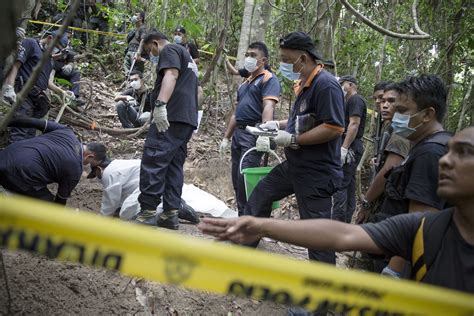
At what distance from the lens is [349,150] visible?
18.4 feet

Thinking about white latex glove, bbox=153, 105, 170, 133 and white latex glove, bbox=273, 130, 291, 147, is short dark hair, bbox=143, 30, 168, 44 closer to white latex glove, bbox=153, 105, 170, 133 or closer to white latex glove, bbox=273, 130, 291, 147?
white latex glove, bbox=153, 105, 170, 133

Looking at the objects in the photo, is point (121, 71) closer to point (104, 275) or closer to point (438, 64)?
point (438, 64)

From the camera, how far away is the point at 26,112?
5.50 meters

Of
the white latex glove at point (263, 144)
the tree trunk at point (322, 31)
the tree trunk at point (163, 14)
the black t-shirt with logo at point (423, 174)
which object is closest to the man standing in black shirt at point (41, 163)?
the white latex glove at point (263, 144)

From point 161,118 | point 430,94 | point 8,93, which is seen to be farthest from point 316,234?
point 8,93

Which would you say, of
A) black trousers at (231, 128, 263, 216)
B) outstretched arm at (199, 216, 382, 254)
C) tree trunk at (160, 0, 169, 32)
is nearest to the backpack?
outstretched arm at (199, 216, 382, 254)

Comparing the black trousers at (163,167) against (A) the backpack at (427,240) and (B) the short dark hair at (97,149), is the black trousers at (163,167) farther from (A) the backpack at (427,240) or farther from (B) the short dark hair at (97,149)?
(A) the backpack at (427,240)

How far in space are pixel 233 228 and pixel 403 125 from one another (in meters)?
1.52

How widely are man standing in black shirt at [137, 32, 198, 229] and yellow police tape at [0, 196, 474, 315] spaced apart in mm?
3032

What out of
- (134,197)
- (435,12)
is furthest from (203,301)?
(435,12)

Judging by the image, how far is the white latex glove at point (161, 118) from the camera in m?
4.18

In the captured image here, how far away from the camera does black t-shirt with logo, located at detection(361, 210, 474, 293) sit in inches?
68.1

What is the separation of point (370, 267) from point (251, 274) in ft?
11.5

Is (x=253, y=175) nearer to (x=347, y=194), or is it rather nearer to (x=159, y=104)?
(x=159, y=104)
